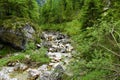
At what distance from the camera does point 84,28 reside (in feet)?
82.0

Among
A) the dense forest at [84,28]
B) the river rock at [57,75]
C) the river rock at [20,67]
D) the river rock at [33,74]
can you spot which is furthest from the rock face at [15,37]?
the river rock at [57,75]

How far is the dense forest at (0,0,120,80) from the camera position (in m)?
10.6

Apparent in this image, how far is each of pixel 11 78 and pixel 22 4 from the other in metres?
14.4

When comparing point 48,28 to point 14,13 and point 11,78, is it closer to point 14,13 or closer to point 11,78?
point 14,13

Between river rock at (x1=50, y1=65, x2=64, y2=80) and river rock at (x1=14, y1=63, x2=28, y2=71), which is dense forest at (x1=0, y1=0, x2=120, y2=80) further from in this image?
river rock at (x1=14, y1=63, x2=28, y2=71)

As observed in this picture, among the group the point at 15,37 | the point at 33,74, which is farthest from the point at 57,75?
the point at 15,37

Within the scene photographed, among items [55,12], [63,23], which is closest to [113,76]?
[63,23]

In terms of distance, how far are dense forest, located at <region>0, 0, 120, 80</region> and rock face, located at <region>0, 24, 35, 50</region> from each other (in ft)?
1.17

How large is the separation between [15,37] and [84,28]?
7184 mm

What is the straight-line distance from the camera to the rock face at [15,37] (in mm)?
25188

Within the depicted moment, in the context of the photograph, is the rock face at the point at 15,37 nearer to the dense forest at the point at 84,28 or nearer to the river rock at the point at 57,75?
the dense forest at the point at 84,28

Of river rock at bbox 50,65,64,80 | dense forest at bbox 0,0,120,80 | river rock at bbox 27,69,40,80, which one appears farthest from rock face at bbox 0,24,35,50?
river rock at bbox 50,65,64,80

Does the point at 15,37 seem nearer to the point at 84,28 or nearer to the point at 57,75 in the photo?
the point at 84,28

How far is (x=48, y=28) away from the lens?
5931 centimetres
